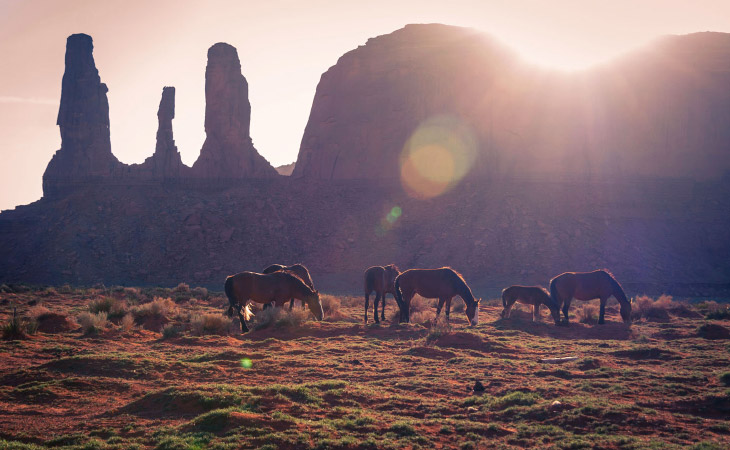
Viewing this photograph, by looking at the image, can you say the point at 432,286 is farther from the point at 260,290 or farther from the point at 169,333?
the point at 169,333

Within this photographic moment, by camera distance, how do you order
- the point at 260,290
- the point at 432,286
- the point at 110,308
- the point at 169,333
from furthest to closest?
the point at 110,308, the point at 432,286, the point at 260,290, the point at 169,333

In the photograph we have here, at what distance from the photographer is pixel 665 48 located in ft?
270

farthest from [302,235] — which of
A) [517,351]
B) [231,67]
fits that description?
[517,351]

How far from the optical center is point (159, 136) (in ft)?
243

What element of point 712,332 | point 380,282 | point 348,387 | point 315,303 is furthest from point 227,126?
point 348,387

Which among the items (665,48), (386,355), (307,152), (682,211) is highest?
(665,48)

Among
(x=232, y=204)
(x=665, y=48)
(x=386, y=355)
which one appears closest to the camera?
(x=386, y=355)

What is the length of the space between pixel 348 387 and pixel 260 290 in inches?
368

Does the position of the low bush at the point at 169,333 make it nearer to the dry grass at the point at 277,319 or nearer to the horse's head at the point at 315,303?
the dry grass at the point at 277,319

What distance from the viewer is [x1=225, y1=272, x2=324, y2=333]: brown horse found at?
20281mm

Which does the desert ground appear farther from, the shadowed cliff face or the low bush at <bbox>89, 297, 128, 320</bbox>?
the shadowed cliff face

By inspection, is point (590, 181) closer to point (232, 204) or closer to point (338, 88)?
point (338, 88)

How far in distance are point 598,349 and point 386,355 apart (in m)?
6.75

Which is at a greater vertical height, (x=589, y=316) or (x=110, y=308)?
(x=589, y=316)
